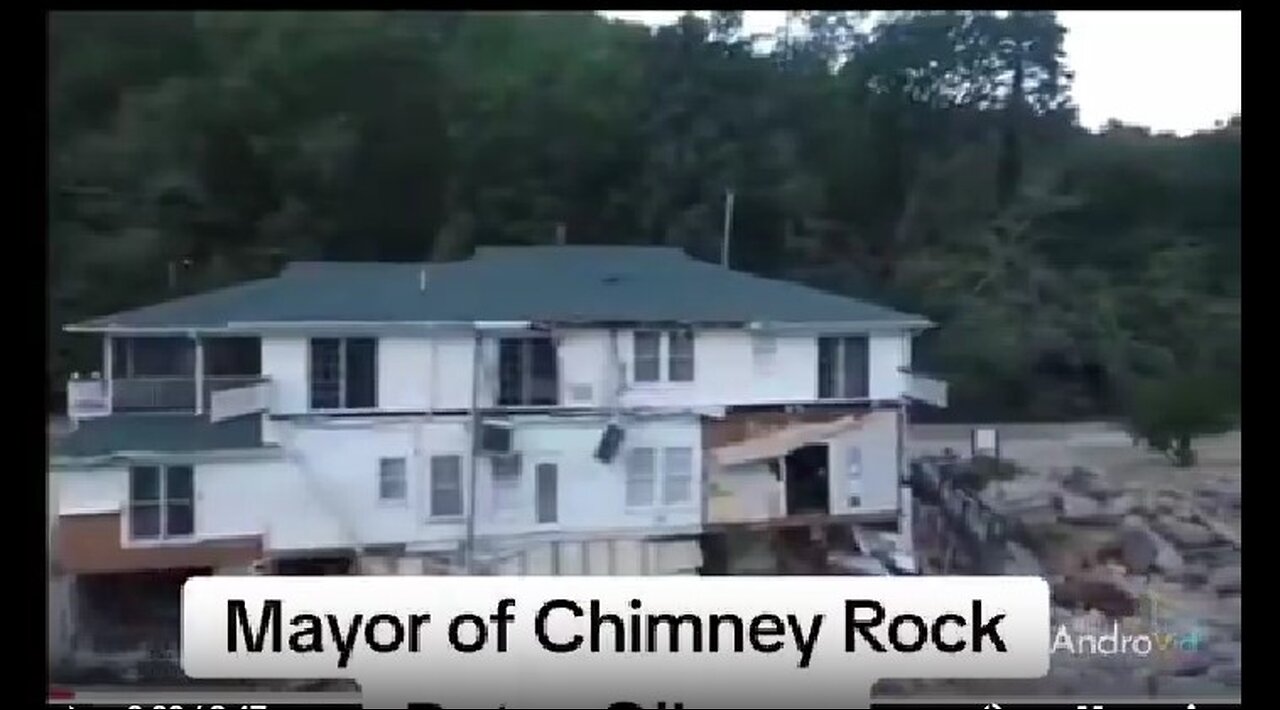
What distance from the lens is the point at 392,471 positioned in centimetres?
236

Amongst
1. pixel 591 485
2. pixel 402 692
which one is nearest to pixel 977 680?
pixel 591 485

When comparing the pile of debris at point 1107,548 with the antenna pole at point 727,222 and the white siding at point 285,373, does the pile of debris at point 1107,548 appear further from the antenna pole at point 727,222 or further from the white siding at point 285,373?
the white siding at point 285,373

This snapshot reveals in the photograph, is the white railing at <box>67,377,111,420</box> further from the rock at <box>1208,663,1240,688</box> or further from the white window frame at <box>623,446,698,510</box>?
the rock at <box>1208,663,1240,688</box>

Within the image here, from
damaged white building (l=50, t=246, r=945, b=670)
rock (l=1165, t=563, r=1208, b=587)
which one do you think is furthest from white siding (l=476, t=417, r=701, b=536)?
rock (l=1165, t=563, r=1208, b=587)

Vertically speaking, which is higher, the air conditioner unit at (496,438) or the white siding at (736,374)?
the white siding at (736,374)

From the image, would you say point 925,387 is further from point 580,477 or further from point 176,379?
point 176,379

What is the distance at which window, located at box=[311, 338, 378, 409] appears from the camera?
235cm

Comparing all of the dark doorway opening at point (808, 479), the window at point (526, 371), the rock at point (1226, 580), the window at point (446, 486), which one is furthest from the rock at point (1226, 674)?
the window at point (446, 486)

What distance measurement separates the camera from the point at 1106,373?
2.37m

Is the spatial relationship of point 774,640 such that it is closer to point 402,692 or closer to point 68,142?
point 402,692

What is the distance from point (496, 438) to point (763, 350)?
1.86ft

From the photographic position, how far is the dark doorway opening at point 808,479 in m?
2.40

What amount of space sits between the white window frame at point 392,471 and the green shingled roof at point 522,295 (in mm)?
282

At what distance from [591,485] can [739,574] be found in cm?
35
